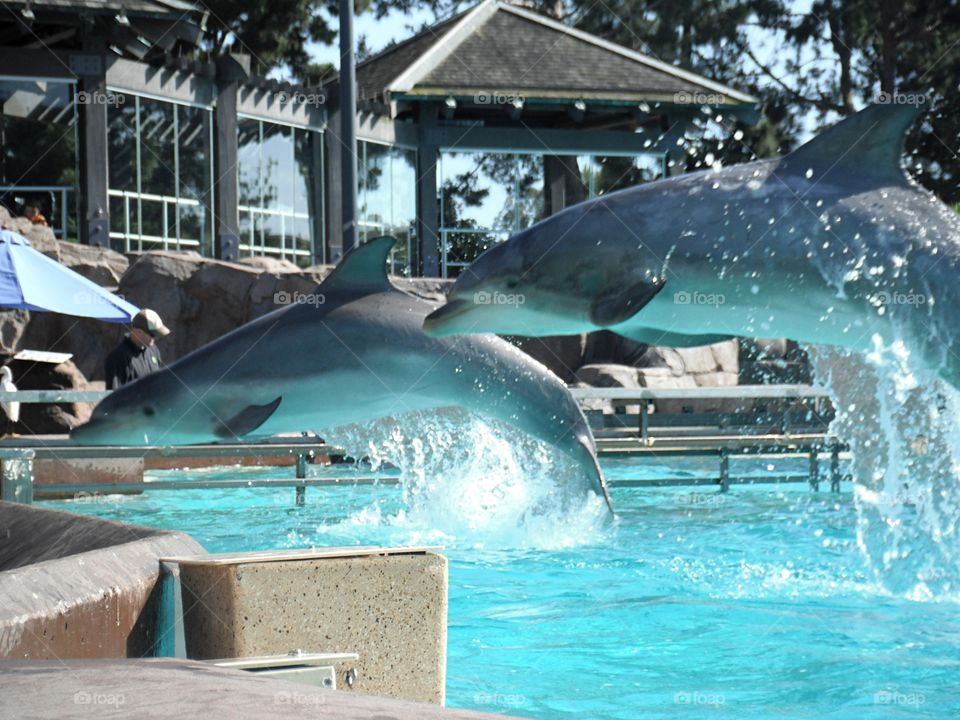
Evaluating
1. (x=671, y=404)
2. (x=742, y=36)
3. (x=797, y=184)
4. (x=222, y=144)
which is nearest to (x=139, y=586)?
(x=797, y=184)

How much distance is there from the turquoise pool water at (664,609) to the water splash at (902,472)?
0.58ft

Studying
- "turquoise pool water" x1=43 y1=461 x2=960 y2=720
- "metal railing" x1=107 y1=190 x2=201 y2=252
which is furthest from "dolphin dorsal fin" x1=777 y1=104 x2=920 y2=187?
"metal railing" x1=107 y1=190 x2=201 y2=252

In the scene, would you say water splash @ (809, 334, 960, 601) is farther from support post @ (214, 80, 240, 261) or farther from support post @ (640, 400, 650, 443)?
support post @ (214, 80, 240, 261)

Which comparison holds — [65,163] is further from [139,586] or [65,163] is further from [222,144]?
[139,586]

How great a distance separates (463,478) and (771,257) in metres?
4.47

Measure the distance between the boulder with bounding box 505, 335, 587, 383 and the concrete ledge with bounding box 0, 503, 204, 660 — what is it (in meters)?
14.5

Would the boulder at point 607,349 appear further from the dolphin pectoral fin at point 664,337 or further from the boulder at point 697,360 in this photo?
the dolphin pectoral fin at point 664,337

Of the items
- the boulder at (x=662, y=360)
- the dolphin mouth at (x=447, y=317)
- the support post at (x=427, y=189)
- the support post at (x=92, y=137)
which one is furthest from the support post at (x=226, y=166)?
the dolphin mouth at (x=447, y=317)

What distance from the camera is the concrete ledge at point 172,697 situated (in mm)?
1826

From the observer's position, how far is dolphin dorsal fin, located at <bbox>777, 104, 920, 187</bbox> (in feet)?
16.8

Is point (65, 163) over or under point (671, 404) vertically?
over

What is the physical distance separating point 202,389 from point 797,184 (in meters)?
3.42

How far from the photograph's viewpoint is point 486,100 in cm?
2284

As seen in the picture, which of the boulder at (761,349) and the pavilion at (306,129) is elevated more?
the pavilion at (306,129)
